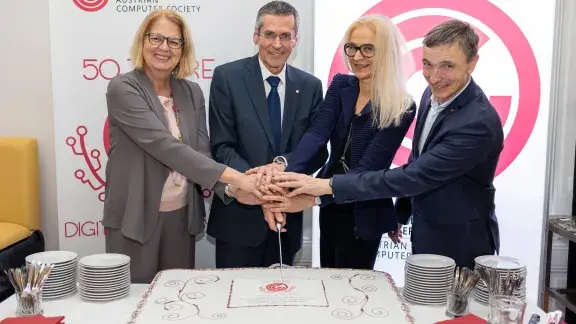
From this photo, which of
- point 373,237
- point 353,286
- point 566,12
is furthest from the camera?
point 566,12

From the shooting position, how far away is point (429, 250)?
2.40 meters

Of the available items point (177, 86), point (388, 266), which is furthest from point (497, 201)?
point (177, 86)

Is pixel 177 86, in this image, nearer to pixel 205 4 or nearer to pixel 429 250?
pixel 205 4

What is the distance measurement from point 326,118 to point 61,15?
1899 mm

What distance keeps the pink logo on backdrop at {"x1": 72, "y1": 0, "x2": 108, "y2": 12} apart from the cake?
2105mm

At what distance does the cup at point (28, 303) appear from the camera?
166 cm

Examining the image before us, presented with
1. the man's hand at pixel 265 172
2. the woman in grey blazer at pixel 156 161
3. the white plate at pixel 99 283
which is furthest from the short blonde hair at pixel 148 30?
the white plate at pixel 99 283

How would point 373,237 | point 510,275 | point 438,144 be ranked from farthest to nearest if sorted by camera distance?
point 373,237 → point 438,144 → point 510,275

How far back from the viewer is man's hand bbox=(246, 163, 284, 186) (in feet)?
8.57

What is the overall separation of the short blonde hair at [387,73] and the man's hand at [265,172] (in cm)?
52

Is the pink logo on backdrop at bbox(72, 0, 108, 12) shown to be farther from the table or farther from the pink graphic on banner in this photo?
the table

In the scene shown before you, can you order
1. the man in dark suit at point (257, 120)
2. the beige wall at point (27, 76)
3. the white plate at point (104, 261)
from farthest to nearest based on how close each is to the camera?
the beige wall at point (27, 76)
the man in dark suit at point (257, 120)
the white plate at point (104, 261)

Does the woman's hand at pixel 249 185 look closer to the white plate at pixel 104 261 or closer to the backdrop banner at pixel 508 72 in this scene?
the white plate at pixel 104 261

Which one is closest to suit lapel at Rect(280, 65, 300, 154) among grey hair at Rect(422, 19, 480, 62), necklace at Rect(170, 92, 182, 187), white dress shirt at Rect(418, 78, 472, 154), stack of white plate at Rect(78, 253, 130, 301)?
necklace at Rect(170, 92, 182, 187)
